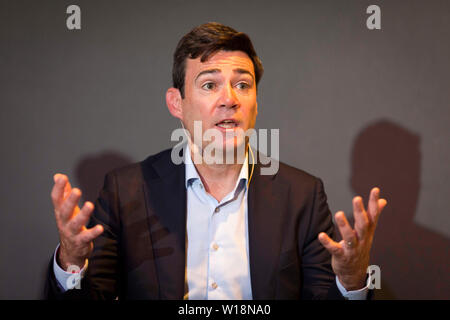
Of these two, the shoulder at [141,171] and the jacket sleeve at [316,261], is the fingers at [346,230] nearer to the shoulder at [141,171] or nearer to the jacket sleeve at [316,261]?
the jacket sleeve at [316,261]

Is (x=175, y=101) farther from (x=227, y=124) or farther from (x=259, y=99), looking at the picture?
(x=259, y=99)

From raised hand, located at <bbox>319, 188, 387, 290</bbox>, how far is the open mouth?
21.2 inches

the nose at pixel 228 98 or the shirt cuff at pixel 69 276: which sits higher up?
the nose at pixel 228 98

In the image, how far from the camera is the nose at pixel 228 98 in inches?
60.1

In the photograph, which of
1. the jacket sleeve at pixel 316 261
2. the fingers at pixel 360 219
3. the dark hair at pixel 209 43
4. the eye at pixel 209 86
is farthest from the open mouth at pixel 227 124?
the fingers at pixel 360 219

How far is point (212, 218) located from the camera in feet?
5.21

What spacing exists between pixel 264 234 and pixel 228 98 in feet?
1.70

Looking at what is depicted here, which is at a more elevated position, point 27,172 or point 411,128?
point 411,128

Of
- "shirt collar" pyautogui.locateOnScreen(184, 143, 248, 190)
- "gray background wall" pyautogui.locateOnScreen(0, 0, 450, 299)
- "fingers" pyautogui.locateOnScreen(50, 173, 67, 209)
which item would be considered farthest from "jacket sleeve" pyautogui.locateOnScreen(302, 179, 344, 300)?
"fingers" pyautogui.locateOnScreen(50, 173, 67, 209)

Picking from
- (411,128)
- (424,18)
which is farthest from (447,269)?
(424,18)

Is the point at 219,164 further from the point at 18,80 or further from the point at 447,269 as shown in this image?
the point at 447,269

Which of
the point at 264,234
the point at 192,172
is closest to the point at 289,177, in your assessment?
the point at 264,234

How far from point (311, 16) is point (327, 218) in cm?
98

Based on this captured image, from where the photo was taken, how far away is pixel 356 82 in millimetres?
2027
